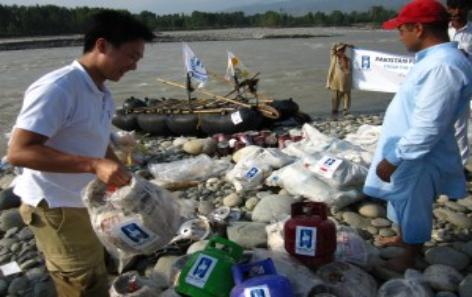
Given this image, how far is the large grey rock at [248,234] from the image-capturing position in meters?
4.11

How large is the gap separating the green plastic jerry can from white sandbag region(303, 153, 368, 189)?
2.40 metres

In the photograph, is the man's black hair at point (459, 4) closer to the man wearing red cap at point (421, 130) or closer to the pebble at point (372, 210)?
the pebble at point (372, 210)

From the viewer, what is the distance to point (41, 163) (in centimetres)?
208

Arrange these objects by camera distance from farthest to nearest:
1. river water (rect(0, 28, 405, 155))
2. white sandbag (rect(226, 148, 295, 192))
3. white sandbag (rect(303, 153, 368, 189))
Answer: river water (rect(0, 28, 405, 155)) → white sandbag (rect(226, 148, 295, 192)) → white sandbag (rect(303, 153, 368, 189))

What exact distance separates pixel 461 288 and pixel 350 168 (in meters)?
2.08

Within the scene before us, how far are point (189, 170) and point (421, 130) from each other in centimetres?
416

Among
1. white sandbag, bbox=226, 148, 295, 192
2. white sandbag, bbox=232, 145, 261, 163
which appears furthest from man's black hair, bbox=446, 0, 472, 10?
white sandbag, bbox=232, 145, 261, 163

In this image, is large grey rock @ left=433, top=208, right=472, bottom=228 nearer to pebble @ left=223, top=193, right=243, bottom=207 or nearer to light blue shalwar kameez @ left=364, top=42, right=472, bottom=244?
light blue shalwar kameez @ left=364, top=42, right=472, bottom=244

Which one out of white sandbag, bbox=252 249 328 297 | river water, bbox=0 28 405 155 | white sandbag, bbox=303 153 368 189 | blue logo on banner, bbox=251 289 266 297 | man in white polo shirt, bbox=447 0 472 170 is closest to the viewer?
blue logo on banner, bbox=251 289 266 297

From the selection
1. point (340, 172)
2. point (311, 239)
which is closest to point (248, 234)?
point (311, 239)

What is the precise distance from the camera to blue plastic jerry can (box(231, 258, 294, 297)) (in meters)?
2.64

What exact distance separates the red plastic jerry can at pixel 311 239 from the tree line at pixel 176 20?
248 ft

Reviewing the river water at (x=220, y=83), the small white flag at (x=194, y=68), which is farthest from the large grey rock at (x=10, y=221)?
the river water at (x=220, y=83)

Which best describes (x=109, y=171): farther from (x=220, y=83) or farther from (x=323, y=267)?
(x=220, y=83)
